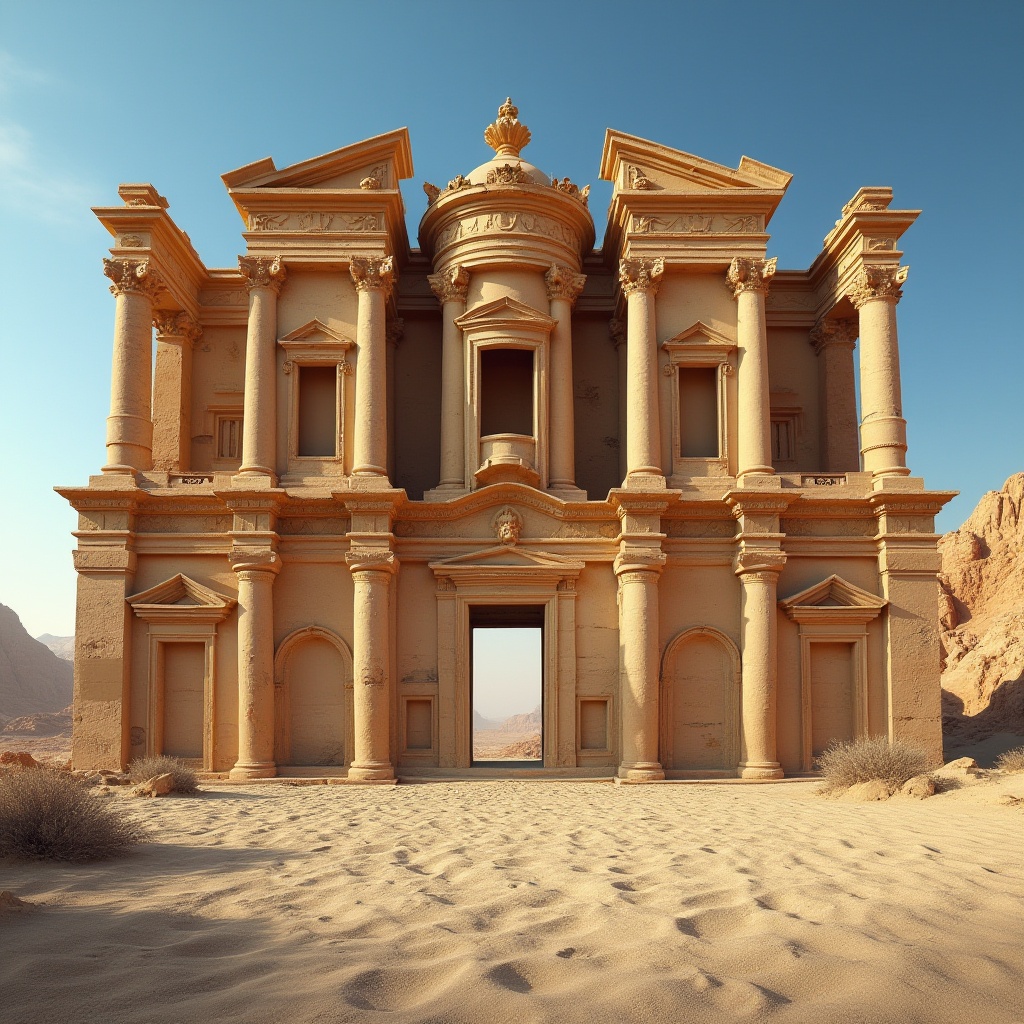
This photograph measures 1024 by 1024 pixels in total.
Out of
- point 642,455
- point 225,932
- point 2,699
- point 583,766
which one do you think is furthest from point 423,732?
point 2,699

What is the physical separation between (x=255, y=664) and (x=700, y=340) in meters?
12.0

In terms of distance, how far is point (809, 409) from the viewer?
2423 centimetres

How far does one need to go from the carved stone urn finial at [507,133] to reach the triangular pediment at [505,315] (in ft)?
16.4

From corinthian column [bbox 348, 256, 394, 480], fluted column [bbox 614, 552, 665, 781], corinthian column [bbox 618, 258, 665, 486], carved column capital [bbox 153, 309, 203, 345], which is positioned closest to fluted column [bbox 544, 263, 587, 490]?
corinthian column [bbox 618, 258, 665, 486]

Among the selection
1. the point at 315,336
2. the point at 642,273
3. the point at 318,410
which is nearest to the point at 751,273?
the point at 642,273

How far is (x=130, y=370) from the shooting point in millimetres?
20469

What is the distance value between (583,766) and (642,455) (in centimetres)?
674

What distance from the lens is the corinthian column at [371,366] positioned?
20.5 meters

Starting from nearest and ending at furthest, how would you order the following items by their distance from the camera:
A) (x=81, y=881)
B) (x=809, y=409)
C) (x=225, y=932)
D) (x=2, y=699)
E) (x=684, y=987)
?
(x=684, y=987)
(x=225, y=932)
(x=81, y=881)
(x=809, y=409)
(x=2, y=699)

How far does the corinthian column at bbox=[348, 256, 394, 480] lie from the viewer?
67.2 ft

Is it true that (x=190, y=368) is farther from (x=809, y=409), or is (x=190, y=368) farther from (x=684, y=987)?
(x=684, y=987)

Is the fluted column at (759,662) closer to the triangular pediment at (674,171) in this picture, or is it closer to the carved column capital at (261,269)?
the triangular pediment at (674,171)

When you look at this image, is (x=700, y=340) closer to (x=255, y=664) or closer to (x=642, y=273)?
(x=642, y=273)

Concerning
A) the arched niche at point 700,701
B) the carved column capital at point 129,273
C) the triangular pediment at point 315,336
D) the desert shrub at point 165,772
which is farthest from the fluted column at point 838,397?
the desert shrub at point 165,772
